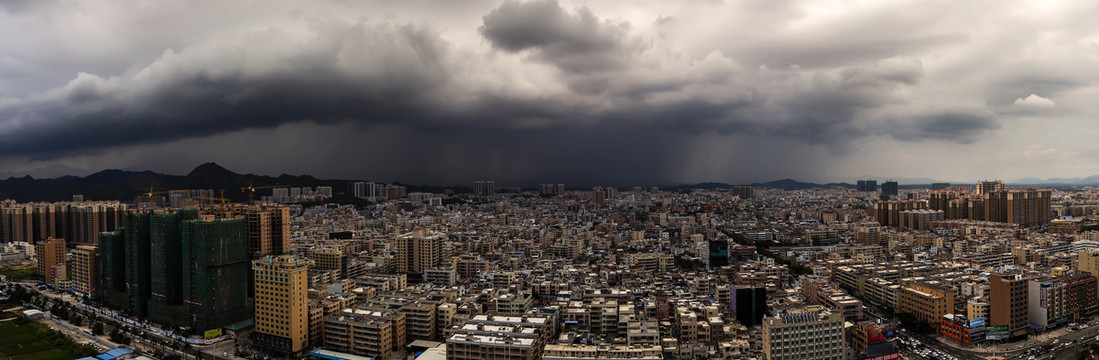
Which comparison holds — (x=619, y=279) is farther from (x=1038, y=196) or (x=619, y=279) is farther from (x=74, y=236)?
(x=1038, y=196)

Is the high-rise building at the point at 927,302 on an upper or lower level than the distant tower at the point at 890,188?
lower

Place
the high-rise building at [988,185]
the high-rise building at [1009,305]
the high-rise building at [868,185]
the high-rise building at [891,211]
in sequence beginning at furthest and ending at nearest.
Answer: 1. the high-rise building at [868,185]
2. the high-rise building at [988,185]
3. the high-rise building at [891,211]
4. the high-rise building at [1009,305]

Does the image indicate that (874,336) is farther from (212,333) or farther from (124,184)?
(124,184)

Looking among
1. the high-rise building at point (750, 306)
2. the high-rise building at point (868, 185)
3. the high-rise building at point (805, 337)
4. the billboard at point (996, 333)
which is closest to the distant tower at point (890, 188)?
the high-rise building at point (868, 185)

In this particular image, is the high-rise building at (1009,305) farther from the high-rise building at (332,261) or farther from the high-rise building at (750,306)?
the high-rise building at (332,261)

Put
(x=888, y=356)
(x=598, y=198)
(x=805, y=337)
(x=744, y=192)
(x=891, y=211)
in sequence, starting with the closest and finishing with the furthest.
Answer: (x=805, y=337) → (x=888, y=356) → (x=891, y=211) → (x=598, y=198) → (x=744, y=192)

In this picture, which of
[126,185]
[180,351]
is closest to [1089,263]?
[180,351]

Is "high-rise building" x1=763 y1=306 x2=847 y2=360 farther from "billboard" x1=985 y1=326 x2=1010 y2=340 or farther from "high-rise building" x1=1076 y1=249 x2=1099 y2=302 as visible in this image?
"high-rise building" x1=1076 y1=249 x2=1099 y2=302
